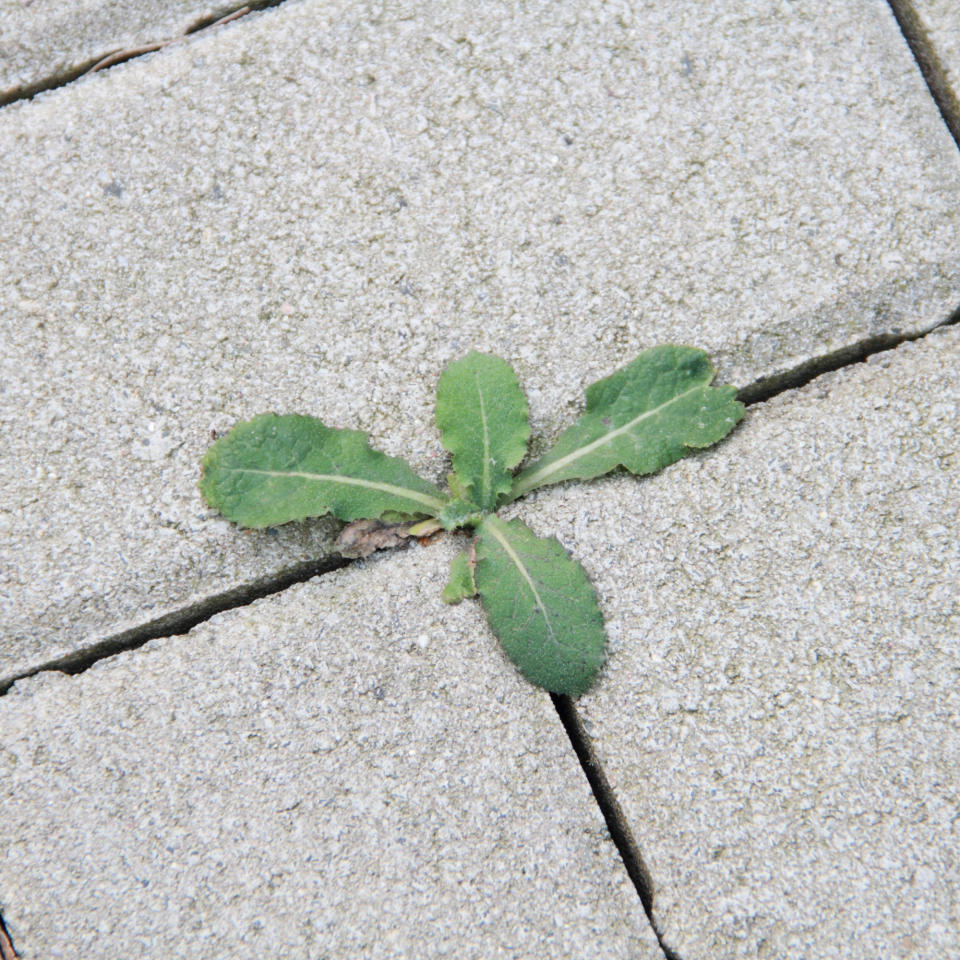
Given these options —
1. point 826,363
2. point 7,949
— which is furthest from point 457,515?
point 7,949

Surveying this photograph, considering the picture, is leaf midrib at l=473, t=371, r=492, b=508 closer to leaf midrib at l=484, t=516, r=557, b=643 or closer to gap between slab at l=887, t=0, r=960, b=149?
leaf midrib at l=484, t=516, r=557, b=643

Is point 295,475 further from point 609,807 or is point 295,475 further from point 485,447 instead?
point 609,807

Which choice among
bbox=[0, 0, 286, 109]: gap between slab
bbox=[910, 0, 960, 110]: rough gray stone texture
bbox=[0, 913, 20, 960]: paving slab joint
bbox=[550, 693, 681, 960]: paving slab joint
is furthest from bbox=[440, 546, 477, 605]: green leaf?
bbox=[910, 0, 960, 110]: rough gray stone texture

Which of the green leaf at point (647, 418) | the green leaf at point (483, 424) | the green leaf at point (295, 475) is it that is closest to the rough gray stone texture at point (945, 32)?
the green leaf at point (647, 418)

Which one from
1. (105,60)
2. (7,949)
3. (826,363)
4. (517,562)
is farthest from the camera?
(105,60)

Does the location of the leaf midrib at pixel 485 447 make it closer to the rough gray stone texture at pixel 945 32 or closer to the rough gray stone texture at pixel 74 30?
the rough gray stone texture at pixel 74 30

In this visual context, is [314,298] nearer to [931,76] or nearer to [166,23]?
[166,23]
